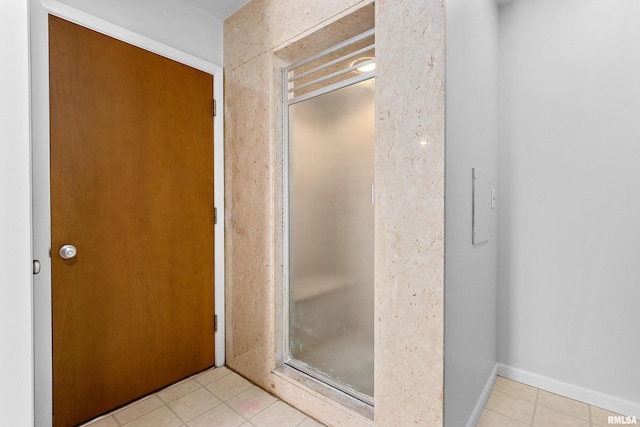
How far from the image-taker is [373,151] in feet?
5.27

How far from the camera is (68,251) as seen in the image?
64.8 inches

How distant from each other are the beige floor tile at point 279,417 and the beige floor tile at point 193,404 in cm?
33

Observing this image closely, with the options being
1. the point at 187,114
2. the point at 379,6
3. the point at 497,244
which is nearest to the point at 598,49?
the point at 497,244

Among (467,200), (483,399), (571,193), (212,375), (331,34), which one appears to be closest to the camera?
(467,200)

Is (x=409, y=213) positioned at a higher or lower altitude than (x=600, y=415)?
higher

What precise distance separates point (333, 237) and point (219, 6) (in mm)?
1879

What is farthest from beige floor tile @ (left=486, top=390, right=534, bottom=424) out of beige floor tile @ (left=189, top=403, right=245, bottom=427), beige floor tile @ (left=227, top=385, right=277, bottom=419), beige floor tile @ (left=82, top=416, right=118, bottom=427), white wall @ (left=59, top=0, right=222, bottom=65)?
white wall @ (left=59, top=0, right=222, bottom=65)

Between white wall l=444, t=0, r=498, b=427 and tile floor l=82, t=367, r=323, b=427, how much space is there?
0.90 meters

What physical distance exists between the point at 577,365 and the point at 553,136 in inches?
59.4

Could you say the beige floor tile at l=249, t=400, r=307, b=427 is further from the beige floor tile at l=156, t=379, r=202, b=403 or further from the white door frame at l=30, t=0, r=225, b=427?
the white door frame at l=30, t=0, r=225, b=427

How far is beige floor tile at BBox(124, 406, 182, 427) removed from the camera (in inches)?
67.8

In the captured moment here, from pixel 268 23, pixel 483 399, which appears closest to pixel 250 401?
pixel 483 399

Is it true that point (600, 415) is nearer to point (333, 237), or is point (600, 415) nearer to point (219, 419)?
point (333, 237)

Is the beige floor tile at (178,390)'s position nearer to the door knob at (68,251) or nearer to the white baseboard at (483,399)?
the door knob at (68,251)
